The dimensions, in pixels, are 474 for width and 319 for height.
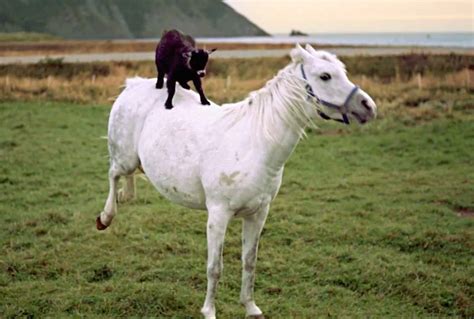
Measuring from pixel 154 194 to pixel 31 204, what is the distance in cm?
200

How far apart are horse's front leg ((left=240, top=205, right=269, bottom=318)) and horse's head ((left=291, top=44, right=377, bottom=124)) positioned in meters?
0.99

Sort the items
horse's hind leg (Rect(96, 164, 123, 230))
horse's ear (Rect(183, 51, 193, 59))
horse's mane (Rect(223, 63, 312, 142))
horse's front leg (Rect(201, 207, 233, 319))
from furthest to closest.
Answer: horse's hind leg (Rect(96, 164, 123, 230)) < horse's ear (Rect(183, 51, 193, 59)) < horse's front leg (Rect(201, 207, 233, 319)) < horse's mane (Rect(223, 63, 312, 142))

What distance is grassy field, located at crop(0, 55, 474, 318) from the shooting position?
553 cm

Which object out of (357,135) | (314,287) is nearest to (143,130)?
(314,287)

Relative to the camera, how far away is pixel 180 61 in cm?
486

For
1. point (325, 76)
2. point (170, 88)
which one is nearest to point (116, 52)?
point (170, 88)

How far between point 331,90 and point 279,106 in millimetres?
423

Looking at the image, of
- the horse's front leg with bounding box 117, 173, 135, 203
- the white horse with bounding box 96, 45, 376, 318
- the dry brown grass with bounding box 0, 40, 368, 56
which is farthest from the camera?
the dry brown grass with bounding box 0, 40, 368, 56

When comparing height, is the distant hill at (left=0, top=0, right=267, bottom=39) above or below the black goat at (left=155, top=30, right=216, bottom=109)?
below

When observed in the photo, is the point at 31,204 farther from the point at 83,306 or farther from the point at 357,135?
the point at 357,135

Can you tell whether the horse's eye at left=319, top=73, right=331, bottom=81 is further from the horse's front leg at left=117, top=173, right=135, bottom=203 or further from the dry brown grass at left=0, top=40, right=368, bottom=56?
the dry brown grass at left=0, top=40, right=368, bottom=56

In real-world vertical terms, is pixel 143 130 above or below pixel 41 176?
above

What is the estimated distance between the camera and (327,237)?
744 cm

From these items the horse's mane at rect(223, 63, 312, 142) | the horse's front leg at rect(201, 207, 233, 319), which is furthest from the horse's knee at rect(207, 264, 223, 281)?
the horse's mane at rect(223, 63, 312, 142)
